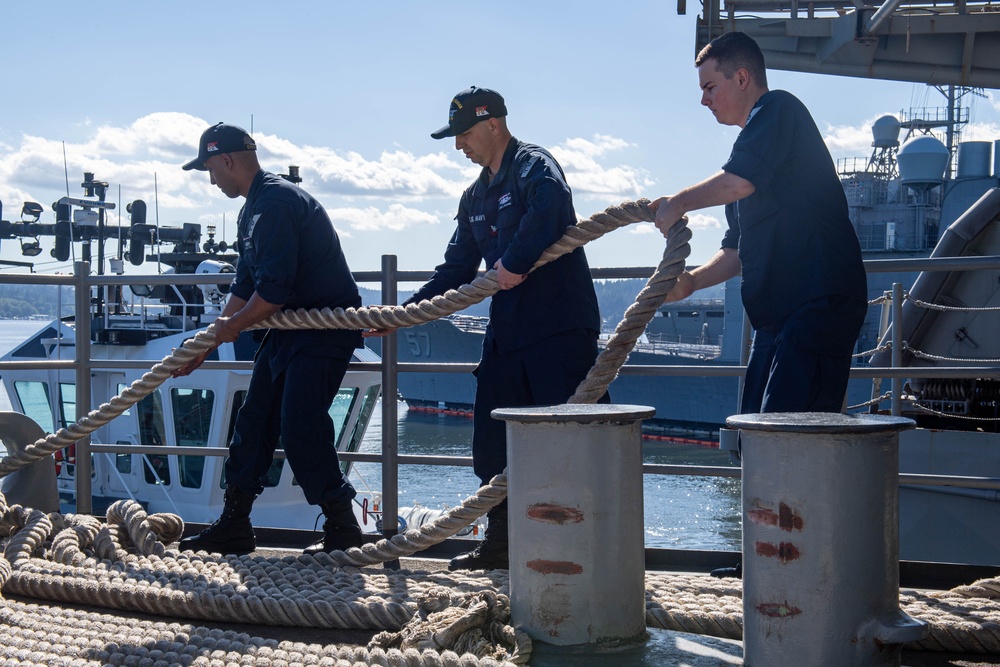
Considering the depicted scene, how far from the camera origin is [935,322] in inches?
377

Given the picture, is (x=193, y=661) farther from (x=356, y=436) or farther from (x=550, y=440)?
(x=356, y=436)

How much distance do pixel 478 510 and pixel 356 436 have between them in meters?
10.8

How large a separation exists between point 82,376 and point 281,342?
1.33 meters

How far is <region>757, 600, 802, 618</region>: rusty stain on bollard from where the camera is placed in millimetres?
1978

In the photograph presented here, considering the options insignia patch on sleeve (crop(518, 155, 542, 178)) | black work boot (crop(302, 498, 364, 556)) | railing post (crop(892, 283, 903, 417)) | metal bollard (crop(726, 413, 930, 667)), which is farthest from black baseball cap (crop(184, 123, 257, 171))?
railing post (crop(892, 283, 903, 417))

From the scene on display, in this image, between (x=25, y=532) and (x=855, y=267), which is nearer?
(x=855, y=267)

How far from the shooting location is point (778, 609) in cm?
200

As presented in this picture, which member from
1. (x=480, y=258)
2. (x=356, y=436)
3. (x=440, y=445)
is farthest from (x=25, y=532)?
(x=440, y=445)

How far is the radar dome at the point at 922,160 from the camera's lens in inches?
1346

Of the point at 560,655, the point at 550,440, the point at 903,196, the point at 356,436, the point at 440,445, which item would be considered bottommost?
the point at 440,445

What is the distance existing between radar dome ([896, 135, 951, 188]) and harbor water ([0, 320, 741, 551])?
1172 centimetres

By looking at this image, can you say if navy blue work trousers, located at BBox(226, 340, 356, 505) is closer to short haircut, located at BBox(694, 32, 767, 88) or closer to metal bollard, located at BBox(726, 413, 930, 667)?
short haircut, located at BBox(694, 32, 767, 88)

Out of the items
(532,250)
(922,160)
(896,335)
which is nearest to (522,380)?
(532,250)

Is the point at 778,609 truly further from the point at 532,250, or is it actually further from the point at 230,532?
the point at 230,532
